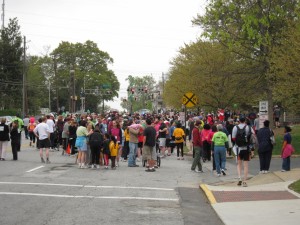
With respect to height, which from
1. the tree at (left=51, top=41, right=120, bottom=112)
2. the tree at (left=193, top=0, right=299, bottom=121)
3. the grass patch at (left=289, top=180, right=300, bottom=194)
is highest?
the tree at (left=51, top=41, right=120, bottom=112)

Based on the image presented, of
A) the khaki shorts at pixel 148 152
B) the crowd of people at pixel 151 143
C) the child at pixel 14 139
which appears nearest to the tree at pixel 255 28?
the crowd of people at pixel 151 143

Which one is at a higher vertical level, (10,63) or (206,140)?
(10,63)

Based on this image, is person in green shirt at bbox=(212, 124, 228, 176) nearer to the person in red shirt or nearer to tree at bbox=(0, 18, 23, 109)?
the person in red shirt

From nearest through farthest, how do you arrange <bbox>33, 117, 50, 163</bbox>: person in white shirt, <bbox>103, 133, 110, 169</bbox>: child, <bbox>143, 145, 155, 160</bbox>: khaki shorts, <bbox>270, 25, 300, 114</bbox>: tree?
<bbox>143, 145, 155, 160</bbox>: khaki shorts < <bbox>103, 133, 110, 169</bbox>: child < <bbox>33, 117, 50, 163</bbox>: person in white shirt < <bbox>270, 25, 300, 114</bbox>: tree

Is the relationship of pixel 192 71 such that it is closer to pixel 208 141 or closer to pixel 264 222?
pixel 208 141

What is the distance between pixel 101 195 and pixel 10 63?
67147mm

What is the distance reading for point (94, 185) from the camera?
15008mm

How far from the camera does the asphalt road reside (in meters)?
10.2

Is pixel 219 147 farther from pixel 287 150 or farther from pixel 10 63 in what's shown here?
pixel 10 63

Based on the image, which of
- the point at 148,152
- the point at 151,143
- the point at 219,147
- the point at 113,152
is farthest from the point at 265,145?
the point at 113,152

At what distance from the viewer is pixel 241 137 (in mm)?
15156

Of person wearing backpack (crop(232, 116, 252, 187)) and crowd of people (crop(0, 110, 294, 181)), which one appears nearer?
person wearing backpack (crop(232, 116, 252, 187))

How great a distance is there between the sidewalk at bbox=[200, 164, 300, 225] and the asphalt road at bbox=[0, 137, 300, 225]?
34 centimetres

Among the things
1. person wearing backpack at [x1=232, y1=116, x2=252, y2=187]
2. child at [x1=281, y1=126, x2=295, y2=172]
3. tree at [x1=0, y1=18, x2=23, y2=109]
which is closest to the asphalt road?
child at [x1=281, y1=126, x2=295, y2=172]
